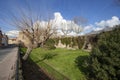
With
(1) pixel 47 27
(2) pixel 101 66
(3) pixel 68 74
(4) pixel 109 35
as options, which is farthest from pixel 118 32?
(1) pixel 47 27

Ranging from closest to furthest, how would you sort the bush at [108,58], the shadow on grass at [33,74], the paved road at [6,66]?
1. the bush at [108,58]
2. the paved road at [6,66]
3. the shadow on grass at [33,74]

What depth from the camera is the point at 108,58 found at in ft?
21.0

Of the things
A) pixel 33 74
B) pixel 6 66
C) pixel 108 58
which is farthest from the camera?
pixel 6 66

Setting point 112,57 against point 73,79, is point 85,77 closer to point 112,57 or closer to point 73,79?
point 73,79

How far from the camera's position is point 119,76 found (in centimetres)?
618

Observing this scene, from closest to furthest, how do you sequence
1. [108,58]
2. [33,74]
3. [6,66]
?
[108,58] → [33,74] → [6,66]

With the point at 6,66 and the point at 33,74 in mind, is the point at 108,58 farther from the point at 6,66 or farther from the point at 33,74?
the point at 6,66

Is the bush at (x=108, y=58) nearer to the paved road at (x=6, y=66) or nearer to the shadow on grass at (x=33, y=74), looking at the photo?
the shadow on grass at (x=33, y=74)

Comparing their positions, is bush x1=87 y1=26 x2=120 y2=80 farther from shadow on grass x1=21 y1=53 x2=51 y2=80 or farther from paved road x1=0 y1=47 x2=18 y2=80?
paved road x1=0 y1=47 x2=18 y2=80

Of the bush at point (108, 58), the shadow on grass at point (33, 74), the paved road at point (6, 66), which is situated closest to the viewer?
the bush at point (108, 58)

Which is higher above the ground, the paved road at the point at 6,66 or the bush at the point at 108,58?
the bush at the point at 108,58

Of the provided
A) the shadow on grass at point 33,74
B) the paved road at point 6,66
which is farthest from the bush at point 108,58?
the paved road at point 6,66

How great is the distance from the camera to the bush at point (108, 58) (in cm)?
620

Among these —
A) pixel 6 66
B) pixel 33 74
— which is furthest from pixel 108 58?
pixel 6 66
